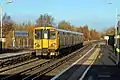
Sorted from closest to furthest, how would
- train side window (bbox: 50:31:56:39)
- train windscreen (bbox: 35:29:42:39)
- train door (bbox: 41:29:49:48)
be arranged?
train door (bbox: 41:29:49:48), train side window (bbox: 50:31:56:39), train windscreen (bbox: 35:29:42:39)

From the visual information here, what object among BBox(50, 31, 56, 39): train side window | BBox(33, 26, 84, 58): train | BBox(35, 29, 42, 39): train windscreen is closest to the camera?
BBox(33, 26, 84, 58): train

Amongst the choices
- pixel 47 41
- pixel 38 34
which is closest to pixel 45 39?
pixel 47 41

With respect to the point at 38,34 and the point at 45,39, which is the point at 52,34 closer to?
the point at 45,39

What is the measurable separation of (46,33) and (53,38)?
100 centimetres

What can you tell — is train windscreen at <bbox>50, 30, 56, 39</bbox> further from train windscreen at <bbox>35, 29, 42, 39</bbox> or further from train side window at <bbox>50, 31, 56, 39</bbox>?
train windscreen at <bbox>35, 29, 42, 39</bbox>

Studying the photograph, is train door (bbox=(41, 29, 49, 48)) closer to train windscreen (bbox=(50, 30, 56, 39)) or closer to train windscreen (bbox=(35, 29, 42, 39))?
train windscreen (bbox=(35, 29, 42, 39))

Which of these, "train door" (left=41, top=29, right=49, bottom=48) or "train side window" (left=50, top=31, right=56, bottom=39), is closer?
"train door" (left=41, top=29, right=49, bottom=48)

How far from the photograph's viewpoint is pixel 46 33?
123 feet

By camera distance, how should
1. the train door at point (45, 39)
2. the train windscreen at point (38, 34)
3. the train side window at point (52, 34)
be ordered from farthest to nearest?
the train windscreen at point (38, 34)
the train side window at point (52, 34)
the train door at point (45, 39)

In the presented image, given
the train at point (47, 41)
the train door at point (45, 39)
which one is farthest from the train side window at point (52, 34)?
the train door at point (45, 39)

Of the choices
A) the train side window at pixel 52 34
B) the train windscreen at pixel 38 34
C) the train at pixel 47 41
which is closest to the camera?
the train at pixel 47 41

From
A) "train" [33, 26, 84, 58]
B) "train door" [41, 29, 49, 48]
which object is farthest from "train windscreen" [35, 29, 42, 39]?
"train door" [41, 29, 49, 48]

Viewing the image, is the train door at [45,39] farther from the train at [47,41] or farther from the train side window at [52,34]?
the train side window at [52,34]

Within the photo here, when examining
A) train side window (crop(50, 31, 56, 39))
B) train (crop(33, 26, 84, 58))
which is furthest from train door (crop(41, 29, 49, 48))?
train side window (crop(50, 31, 56, 39))
